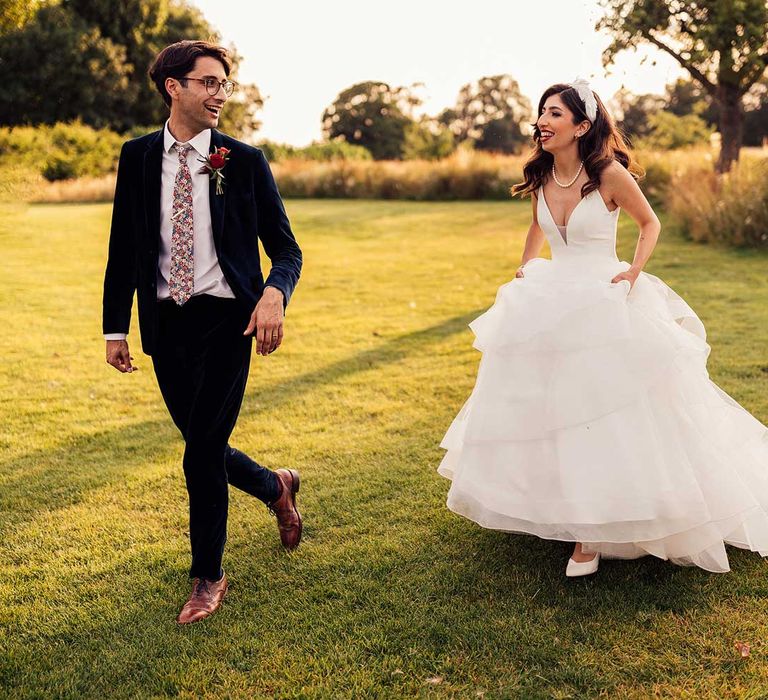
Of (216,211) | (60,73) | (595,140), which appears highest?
(60,73)

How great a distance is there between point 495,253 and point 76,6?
1445 inches

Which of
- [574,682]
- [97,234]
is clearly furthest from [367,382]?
[97,234]

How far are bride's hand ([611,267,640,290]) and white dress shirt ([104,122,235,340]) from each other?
5.72ft

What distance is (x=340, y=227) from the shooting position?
19.6 m

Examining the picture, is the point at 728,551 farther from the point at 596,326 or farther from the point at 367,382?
the point at 367,382

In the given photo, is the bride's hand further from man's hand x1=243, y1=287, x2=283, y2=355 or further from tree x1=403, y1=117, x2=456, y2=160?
tree x1=403, y1=117, x2=456, y2=160

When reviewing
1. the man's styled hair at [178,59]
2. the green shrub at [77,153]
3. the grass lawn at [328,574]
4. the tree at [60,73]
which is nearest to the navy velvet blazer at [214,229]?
the man's styled hair at [178,59]

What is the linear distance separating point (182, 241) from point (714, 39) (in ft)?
52.2

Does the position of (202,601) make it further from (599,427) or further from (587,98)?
(587,98)

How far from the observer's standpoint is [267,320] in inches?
130

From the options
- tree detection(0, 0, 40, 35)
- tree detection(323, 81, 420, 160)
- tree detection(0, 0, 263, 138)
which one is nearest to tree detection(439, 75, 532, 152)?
tree detection(323, 81, 420, 160)

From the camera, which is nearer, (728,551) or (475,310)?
(728,551)

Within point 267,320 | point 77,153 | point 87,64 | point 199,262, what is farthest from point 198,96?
point 87,64

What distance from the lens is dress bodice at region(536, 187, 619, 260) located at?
3.94 meters
